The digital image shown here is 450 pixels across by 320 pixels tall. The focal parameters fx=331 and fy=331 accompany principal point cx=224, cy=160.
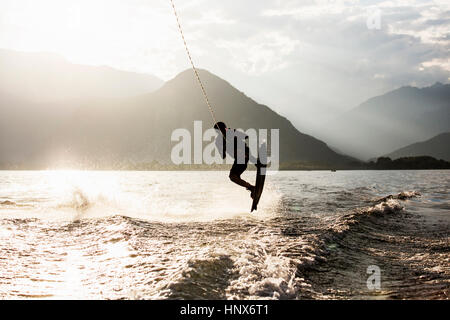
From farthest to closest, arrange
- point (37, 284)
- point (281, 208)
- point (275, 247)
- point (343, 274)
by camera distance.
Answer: point (281, 208) → point (275, 247) → point (343, 274) → point (37, 284)

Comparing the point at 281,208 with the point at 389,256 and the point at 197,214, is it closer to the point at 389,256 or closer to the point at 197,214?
the point at 197,214

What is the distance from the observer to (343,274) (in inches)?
271

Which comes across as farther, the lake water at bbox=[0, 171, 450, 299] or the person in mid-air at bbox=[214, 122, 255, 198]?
the person in mid-air at bbox=[214, 122, 255, 198]

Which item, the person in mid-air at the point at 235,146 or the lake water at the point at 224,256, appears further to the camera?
the person in mid-air at the point at 235,146

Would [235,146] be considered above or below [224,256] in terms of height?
above

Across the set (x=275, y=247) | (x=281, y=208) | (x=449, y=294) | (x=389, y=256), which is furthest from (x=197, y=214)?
(x=449, y=294)

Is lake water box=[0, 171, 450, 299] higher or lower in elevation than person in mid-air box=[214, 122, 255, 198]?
lower

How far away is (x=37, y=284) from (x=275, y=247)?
17.9 ft

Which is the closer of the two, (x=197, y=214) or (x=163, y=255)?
(x=163, y=255)

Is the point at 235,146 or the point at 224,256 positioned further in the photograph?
the point at 235,146
